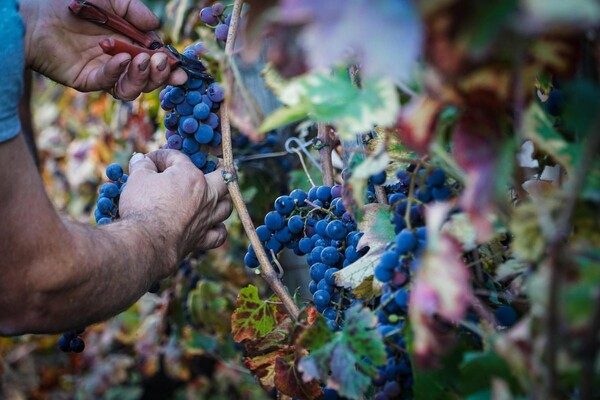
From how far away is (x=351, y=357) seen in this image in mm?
991

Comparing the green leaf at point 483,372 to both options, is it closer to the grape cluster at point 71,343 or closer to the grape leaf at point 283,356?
the grape leaf at point 283,356

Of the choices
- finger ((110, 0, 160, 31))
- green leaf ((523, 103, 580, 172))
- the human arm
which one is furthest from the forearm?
green leaf ((523, 103, 580, 172))

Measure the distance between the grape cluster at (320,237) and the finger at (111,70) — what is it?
0.47m

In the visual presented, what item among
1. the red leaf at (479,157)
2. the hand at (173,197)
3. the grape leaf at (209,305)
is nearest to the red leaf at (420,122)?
the red leaf at (479,157)

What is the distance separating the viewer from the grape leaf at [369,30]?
59cm

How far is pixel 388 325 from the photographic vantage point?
104 cm

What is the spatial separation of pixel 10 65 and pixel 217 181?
566mm

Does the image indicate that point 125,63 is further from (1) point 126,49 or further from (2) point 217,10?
(2) point 217,10

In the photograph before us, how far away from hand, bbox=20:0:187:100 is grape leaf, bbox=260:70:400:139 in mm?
734

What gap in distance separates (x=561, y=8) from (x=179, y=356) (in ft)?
9.01

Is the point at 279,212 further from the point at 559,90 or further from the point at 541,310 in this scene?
the point at 541,310

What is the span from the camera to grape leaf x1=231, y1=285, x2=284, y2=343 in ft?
4.50

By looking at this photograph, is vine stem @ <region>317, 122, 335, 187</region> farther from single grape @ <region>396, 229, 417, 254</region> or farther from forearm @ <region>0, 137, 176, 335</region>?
single grape @ <region>396, 229, 417, 254</region>

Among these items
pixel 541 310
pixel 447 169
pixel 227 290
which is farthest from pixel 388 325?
pixel 227 290
